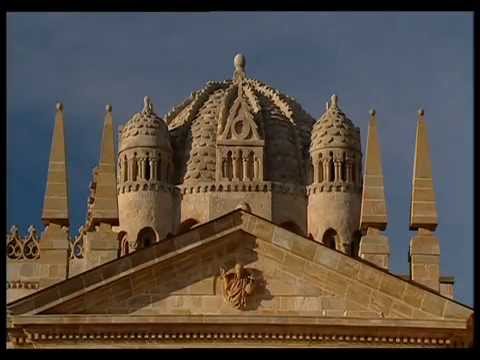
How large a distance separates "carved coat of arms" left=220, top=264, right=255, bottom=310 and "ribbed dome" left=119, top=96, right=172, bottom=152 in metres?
17.5

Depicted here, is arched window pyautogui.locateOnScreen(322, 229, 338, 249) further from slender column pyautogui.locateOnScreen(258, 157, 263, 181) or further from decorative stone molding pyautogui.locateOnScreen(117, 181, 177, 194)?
decorative stone molding pyautogui.locateOnScreen(117, 181, 177, 194)

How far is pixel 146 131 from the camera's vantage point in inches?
3105

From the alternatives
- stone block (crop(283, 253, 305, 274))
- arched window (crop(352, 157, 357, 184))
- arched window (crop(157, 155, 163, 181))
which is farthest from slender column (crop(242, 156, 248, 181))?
stone block (crop(283, 253, 305, 274))

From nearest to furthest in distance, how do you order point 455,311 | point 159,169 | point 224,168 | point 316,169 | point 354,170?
point 455,311, point 224,168, point 159,169, point 316,169, point 354,170

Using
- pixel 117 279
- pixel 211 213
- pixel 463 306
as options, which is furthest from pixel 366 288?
pixel 211 213

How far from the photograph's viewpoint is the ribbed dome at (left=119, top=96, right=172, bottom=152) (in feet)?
259

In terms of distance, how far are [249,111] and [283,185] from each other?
2633 millimetres

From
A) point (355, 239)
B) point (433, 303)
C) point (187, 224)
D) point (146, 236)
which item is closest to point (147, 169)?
point (146, 236)

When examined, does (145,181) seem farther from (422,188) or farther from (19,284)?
(422,188)

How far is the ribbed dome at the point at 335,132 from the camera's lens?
260ft

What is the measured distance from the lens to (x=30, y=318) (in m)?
60.9

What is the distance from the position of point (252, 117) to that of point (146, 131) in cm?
340

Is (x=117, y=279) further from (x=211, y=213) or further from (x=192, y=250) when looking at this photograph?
(x=211, y=213)
